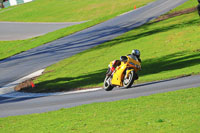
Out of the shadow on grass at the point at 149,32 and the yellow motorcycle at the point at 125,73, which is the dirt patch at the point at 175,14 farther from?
the yellow motorcycle at the point at 125,73

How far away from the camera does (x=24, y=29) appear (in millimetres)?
68500

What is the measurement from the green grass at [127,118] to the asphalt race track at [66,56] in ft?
6.04

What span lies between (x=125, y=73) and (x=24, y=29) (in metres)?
53.7

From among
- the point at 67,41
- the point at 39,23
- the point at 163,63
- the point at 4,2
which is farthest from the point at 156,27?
the point at 4,2

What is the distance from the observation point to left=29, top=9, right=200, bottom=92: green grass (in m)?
22.5

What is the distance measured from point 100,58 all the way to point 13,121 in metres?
19.0

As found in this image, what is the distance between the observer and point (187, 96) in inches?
489

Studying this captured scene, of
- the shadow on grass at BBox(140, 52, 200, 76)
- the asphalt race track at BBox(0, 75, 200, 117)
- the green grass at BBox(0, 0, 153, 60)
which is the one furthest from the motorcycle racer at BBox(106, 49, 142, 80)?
the green grass at BBox(0, 0, 153, 60)

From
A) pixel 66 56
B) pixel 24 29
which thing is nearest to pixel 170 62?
pixel 66 56

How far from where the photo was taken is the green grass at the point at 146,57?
2248 centimetres

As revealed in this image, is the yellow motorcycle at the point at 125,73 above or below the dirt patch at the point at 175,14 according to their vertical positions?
below

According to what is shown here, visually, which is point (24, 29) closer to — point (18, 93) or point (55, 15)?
point (55, 15)

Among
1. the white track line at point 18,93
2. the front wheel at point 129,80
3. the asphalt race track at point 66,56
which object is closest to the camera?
the asphalt race track at point 66,56

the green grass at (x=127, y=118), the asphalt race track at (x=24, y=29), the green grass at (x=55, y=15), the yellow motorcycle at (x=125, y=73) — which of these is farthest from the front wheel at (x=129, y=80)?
the asphalt race track at (x=24, y=29)
